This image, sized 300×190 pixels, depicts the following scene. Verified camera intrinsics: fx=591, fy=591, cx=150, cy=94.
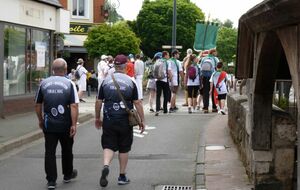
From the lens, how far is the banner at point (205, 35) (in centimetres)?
2189

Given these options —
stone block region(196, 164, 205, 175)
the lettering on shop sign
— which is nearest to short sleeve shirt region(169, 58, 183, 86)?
stone block region(196, 164, 205, 175)

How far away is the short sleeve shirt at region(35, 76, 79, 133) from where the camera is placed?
25.5 ft

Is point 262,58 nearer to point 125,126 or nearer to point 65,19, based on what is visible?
point 125,126

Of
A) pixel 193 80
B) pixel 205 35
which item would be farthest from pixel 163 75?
pixel 205 35

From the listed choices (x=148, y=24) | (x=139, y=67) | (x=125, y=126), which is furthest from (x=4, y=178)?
(x=148, y=24)

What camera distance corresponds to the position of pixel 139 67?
19.5 metres

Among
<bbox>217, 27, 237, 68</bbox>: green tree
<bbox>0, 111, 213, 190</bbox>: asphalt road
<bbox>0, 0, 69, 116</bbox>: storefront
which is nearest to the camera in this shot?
<bbox>0, 111, 213, 190</bbox>: asphalt road

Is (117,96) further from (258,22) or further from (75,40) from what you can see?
(75,40)

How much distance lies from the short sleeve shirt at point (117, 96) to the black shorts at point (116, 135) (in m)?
0.08

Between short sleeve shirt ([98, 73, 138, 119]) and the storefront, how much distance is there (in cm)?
798

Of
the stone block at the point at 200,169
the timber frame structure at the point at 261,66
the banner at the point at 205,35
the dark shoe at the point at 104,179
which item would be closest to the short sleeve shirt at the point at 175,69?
the banner at the point at 205,35

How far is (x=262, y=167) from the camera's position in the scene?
22.3ft

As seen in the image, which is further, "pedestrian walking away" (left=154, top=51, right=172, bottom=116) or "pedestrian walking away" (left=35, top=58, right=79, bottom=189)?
"pedestrian walking away" (left=154, top=51, right=172, bottom=116)

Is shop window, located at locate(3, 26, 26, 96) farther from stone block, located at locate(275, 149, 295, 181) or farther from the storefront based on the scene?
stone block, located at locate(275, 149, 295, 181)
